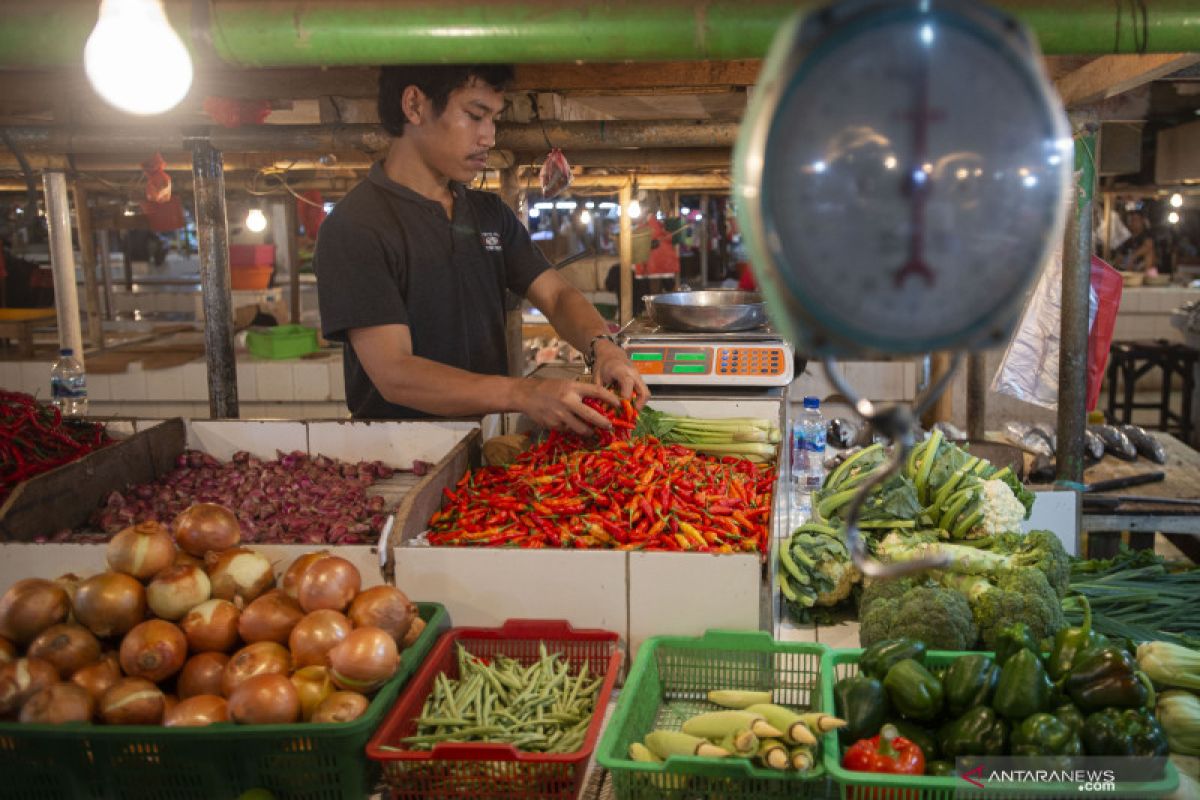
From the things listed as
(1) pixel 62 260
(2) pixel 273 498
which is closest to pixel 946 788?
(2) pixel 273 498

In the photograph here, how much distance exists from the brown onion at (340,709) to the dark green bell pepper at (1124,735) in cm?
157

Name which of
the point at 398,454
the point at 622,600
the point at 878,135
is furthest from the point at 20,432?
the point at 878,135

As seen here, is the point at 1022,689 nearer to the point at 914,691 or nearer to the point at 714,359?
the point at 914,691

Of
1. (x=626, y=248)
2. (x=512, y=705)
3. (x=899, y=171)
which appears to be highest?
(x=626, y=248)

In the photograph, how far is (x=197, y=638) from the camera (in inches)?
89.0

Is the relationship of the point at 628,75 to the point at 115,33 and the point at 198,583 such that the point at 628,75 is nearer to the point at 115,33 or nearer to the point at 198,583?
the point at 115,33

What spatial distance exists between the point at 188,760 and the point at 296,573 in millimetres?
521

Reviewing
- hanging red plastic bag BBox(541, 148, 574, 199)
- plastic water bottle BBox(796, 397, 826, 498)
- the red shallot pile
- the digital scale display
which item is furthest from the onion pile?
hanging red plastic bag BBox(541, 148, 574, 199)

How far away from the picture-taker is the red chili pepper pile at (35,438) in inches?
138

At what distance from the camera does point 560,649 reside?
8.39 feet

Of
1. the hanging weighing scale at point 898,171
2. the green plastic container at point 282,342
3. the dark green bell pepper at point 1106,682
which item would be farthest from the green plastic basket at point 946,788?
the green plastic container at point 282,342

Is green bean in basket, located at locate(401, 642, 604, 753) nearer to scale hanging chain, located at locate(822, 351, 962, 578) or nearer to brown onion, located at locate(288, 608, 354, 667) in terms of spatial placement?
brown onion, located at locate(288, 608, 354, 667)

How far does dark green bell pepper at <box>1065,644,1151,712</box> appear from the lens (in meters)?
2.13

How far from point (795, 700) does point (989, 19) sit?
5.90ft
